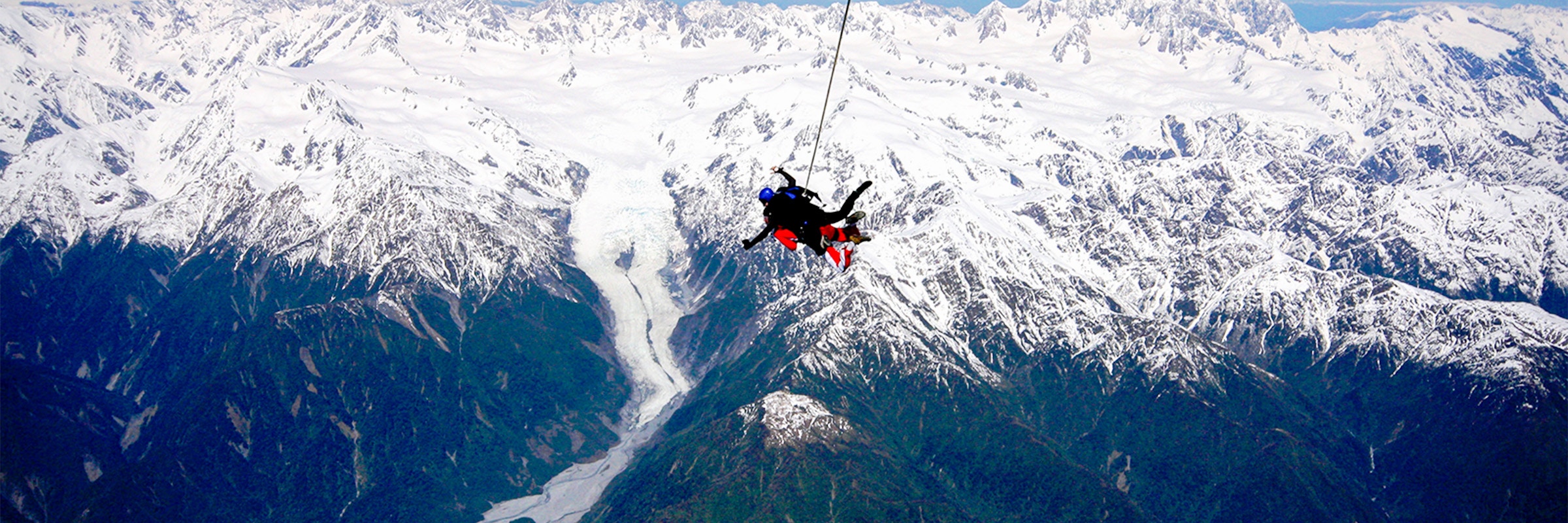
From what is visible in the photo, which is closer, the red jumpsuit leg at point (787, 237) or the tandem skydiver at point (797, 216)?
the tandem skydiver at point (797, 216)

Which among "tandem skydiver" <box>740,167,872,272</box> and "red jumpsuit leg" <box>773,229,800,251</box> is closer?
"tandem skydiver" <box>740,167,872,272</box>

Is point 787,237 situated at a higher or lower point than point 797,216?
lower

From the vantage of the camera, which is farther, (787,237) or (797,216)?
(787,237)

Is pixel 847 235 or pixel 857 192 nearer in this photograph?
pixel 857 192
